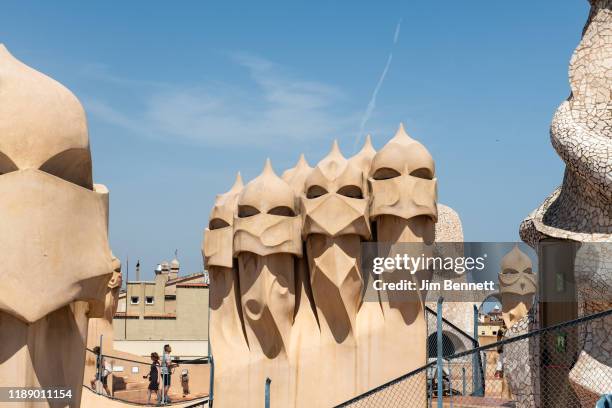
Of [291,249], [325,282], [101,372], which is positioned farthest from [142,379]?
[325,282]

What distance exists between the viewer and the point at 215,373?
12797 millimetres

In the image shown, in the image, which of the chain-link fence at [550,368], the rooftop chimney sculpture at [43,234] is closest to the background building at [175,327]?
the chain-link fence at [550,368]

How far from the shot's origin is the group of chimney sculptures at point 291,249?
5180 millimetres

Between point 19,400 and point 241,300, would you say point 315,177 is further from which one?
point 19,400

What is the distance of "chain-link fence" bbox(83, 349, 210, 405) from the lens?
16.7m

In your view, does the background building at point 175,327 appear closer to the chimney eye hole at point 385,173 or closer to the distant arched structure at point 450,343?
the distant arched structure at point 450,343

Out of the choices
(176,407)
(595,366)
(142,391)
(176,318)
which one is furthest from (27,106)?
(176,318)

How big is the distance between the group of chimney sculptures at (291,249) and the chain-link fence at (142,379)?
1.61 meters

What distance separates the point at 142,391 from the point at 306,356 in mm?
7659

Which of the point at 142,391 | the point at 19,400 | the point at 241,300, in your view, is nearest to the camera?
the point at 19,400

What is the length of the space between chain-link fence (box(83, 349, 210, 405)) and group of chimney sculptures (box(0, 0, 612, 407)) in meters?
1.61

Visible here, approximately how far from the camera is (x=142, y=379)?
20.5 metres

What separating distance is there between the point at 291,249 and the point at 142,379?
9891mm

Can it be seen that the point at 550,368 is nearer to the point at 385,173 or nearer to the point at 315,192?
the point at 385,173
